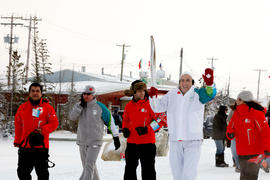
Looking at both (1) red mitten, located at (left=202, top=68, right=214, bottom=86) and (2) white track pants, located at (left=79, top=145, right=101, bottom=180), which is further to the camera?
(2) white track pants, located at (left=79, top=145, right=101, bottom=180)

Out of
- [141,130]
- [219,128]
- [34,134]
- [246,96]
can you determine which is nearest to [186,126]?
[246,96]

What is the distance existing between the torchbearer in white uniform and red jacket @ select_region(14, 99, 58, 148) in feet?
5.54

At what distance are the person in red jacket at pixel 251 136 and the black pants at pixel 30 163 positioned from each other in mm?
2714

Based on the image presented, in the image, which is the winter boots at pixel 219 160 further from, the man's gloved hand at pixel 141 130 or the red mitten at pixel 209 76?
the red mitten at pixel 209 76

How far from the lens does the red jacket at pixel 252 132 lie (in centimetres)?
575

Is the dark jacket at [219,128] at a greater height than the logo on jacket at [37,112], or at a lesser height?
lesser

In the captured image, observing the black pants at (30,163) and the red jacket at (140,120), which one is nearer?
the black pants at (30,163)

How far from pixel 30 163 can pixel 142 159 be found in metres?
1.73

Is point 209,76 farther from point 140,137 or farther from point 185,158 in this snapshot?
point 140,137

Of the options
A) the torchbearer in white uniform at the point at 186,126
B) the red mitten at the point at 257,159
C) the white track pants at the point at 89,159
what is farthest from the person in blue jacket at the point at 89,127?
the red mitten at the point at 257,159

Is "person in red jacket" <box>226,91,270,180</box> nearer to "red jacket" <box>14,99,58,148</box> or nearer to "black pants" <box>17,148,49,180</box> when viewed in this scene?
"red jacket" <box>14,99,58,148</box>

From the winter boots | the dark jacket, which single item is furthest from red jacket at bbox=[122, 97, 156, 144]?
the dark jacket

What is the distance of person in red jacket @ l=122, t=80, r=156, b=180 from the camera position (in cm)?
664

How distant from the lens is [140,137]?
6.64 metres
